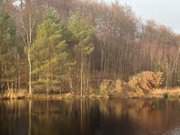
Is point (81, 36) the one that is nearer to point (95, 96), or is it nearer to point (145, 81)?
point (95, 96)

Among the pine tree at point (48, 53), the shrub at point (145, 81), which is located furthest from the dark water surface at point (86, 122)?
the shrub at point (145, 81)

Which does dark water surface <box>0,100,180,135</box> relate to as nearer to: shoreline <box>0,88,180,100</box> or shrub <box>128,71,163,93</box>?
shoreline <box>0,88,180,100</box>

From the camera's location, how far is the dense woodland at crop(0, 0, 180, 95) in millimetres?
42969

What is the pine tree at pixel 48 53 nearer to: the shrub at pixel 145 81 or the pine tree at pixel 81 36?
the pine tree at pixel 81 36

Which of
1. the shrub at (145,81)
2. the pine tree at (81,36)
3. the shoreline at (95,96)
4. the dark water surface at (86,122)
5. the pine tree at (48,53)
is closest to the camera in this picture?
the dark water surface at (86,122)

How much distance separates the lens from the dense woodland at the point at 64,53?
43.0 meters

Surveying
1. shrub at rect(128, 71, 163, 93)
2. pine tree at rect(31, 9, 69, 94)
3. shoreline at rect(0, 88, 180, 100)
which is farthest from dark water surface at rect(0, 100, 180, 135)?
shrub at rect(128, 71, 163, 93)

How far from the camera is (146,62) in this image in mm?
62938

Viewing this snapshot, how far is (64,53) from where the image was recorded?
44250mm

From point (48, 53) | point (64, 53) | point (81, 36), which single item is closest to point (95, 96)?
point (64, 53)

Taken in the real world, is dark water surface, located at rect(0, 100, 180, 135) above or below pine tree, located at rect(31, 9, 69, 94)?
below

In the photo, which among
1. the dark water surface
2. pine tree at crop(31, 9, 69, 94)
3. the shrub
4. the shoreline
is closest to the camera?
the dark water surface

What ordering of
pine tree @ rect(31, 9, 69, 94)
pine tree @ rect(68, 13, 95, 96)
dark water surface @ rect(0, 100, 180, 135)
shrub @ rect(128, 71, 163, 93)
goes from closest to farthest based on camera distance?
dark water surface @ rect(0, 100, 180, 135) → pine tree @ rect(31, 9, 69, 94) → pine tree @ rect(68, 13, 95, 96) → shrub @ rect(128, 71, 163, 93)

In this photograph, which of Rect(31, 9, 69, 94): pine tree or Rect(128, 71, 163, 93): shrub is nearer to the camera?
Rect(31, 9, 69, 94): pine tree
